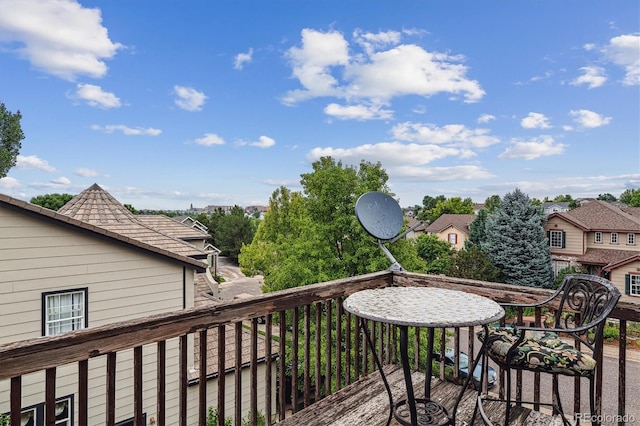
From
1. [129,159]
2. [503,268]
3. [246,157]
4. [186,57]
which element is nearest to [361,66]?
[186,57]

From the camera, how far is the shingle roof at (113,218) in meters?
7.49

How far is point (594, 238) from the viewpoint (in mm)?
16031

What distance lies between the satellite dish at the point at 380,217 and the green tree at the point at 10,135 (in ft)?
76.7

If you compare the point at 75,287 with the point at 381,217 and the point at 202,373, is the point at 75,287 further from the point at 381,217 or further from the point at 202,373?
the point at 381,217

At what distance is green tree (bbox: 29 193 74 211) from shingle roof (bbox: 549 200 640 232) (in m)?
29.1

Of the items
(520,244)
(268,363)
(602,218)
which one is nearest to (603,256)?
(602,218)

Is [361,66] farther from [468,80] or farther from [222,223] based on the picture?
[222,223]

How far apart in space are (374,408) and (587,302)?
137 centimetres

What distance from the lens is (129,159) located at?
13.2 meters

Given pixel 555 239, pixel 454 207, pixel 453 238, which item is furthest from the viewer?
pixel 454 207

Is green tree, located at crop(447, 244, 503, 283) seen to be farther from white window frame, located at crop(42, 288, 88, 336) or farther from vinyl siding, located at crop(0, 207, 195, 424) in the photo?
white window frame, located at crop(42, 288, 88, 336)

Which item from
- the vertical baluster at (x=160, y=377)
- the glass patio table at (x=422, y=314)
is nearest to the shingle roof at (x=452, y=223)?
the glass patio table at (x=422, y=314)

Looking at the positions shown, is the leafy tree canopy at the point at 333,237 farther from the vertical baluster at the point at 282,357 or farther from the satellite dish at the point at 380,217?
the vertical baluster at the point at 282,357

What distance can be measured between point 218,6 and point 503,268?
1453cm
